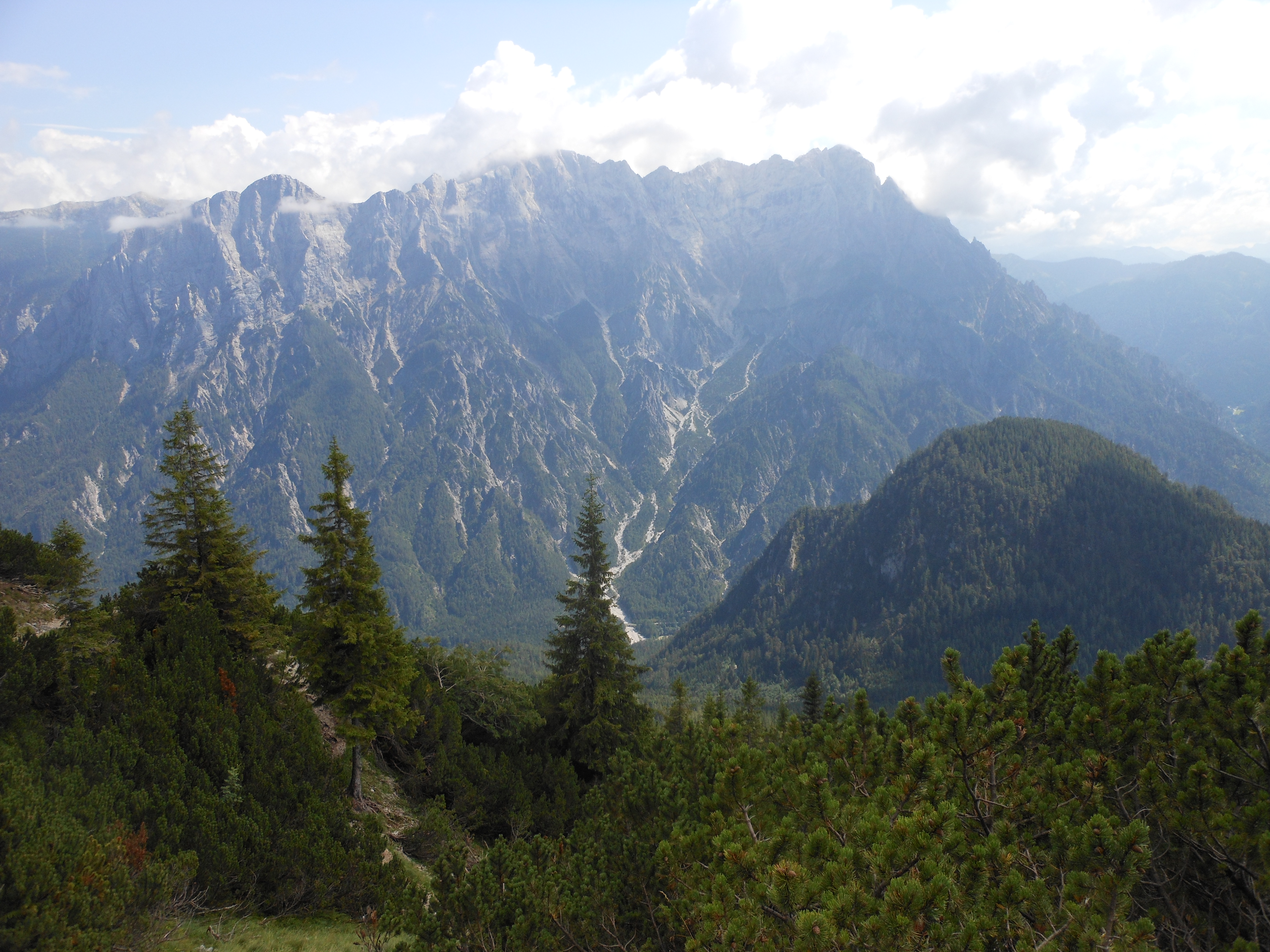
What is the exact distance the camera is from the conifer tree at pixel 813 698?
66000 mm

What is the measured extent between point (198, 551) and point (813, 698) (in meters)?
58.5

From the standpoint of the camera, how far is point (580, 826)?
59.7ft

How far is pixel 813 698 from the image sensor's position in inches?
2657

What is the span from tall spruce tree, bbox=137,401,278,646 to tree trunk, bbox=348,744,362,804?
808cm

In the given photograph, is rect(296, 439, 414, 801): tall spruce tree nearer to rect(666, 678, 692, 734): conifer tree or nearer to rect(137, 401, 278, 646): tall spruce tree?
rect(137, 401, 278, 646): tall spruce tree

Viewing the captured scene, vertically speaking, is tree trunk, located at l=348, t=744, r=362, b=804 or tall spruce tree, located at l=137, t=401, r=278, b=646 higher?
tall spruce tree, located at l=137, t=401, r=278, b=646

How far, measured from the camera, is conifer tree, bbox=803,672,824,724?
6600cm

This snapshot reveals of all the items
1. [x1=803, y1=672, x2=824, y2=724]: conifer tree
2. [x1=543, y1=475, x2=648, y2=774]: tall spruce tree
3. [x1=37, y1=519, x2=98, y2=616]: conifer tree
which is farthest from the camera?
[x1=803, y1=672, x2=824, y2=724]: conifer tree

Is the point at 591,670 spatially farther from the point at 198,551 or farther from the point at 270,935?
the point at 270,935

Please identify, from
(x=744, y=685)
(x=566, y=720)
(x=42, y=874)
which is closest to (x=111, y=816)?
(x=42, y=874)

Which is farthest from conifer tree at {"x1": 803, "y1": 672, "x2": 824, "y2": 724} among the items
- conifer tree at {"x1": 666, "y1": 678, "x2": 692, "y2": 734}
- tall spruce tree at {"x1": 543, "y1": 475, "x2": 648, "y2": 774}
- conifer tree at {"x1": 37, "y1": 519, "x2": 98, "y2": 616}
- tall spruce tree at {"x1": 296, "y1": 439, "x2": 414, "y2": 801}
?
conifer tree at {"x1": 37, "y1": 519, "x2": 98, "y2": 616}

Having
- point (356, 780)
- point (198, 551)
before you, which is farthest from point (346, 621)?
point (198, 551)

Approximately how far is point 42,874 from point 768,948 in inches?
505

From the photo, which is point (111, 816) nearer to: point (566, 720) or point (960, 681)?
point (960, 681)
